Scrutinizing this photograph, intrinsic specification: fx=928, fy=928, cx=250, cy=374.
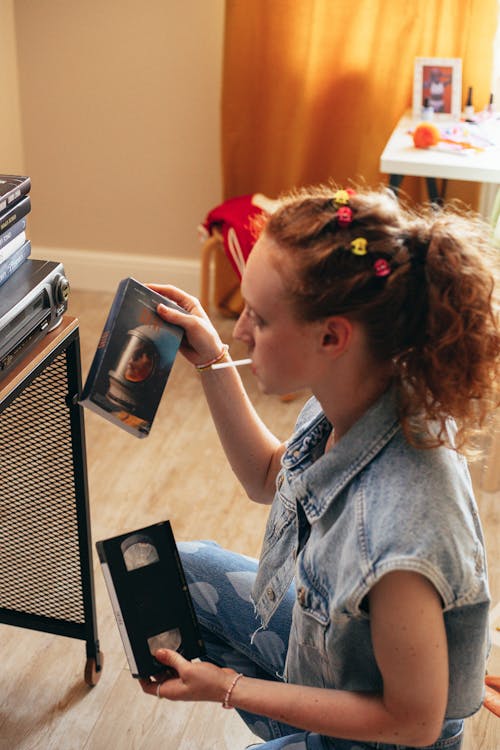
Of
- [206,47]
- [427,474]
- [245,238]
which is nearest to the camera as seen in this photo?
[427,474]

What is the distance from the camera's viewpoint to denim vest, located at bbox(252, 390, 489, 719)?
0.93 m

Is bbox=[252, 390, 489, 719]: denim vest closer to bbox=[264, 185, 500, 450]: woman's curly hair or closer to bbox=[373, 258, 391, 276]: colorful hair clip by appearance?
bbox=[264, 185, 500, 450]: woman's curly hair

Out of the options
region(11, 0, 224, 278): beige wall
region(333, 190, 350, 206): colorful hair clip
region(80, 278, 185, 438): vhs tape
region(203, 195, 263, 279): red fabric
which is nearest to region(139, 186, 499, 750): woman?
region(333, 190, 350, 206): colorful hair clip

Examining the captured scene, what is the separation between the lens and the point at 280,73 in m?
2.73

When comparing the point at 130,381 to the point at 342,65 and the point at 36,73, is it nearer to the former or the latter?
the point at 342,65

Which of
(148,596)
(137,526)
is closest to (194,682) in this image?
(148,596)

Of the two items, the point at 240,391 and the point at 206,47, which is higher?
the point at 206,47

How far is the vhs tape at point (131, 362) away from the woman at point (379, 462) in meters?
0.13

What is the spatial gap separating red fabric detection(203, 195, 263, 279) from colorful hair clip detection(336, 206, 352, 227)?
1595 mm

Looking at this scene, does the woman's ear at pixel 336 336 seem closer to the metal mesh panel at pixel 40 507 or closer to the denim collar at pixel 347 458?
the denim collar at pixel 347 458

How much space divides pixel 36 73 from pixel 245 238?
95 centimetres

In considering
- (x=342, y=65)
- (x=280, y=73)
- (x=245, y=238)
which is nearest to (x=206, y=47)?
(x=280, y=73)

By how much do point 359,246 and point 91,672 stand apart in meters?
1.07

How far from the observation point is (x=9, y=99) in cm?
295
